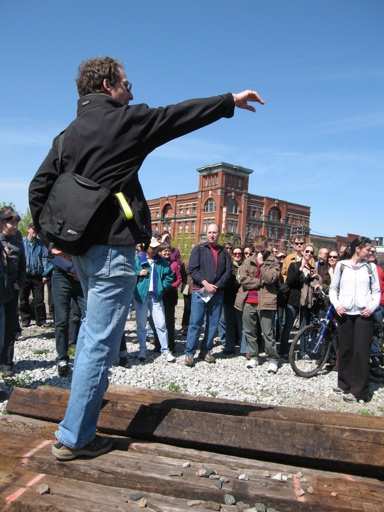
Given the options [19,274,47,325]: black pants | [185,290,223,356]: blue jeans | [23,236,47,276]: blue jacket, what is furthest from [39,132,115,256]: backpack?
[19,274,47,325]: black pants

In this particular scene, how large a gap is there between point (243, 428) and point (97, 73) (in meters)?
2.48

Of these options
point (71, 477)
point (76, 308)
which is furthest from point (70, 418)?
point (76, 308)

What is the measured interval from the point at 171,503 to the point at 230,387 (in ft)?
13.7

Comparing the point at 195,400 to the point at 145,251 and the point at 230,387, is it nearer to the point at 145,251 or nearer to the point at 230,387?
the point at 230,387

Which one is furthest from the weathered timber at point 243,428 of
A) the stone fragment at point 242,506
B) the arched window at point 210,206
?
the arched window at point 210,206

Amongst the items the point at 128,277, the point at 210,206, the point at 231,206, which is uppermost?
the point at 231,206

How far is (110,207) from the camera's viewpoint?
2418mm

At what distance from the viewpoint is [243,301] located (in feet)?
26.3

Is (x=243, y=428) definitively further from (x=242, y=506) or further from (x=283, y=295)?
(x=283, y=295)

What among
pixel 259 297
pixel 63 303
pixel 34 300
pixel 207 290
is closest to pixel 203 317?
pixel 207 290

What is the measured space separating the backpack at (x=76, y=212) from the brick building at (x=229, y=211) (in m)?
72.2

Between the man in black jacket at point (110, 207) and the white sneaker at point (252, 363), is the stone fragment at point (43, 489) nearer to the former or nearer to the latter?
the man in black jacket at point (110, 207)

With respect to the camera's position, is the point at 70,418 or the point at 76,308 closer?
the point at 70,418

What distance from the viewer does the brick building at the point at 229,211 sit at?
262 feet
